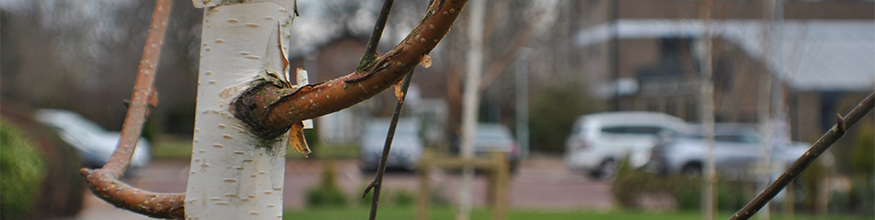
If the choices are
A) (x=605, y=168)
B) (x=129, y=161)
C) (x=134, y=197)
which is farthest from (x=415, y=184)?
(x=134, y=197)

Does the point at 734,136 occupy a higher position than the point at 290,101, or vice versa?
the point at 734,136

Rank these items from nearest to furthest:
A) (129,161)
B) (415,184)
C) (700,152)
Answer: (129,161)
(415,184)
(700,152)

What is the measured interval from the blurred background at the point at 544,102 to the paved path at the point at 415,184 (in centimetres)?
8

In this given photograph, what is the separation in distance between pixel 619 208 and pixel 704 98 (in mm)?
4336

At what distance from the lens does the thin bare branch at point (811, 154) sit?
98 centimetres

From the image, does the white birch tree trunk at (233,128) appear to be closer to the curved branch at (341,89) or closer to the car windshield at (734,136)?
the curved branch at (341,89)

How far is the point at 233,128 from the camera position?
40.4 inches

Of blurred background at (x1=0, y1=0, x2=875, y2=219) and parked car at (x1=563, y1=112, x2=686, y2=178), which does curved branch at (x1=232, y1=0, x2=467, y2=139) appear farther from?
parked car at (x1=563, y1=112, x2=686, y2=178)

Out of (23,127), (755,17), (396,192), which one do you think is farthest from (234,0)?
(396,192)

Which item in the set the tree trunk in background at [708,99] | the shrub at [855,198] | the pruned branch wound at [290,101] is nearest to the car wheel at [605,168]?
the shrub at [855,198]

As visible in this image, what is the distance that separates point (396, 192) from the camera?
988cm

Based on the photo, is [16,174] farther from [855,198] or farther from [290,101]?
[855,198]

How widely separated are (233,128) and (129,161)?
19.5 inches

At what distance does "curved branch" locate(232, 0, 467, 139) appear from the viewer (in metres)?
0.82
